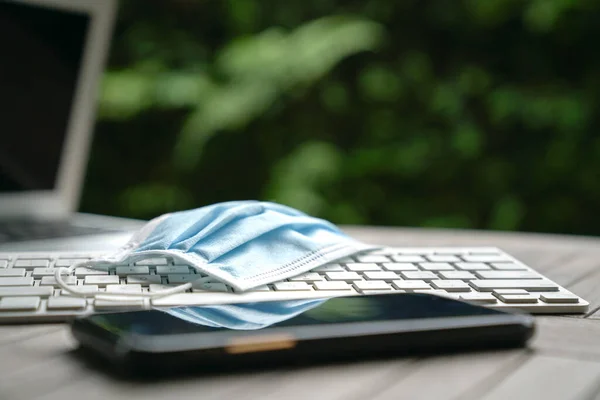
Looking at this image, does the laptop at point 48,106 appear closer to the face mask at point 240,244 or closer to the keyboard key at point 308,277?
the face mask at point 240,244

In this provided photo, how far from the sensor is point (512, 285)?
23.5 inches

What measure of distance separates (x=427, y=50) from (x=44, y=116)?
2.06 metres

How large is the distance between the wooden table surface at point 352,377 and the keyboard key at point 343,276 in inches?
6.5

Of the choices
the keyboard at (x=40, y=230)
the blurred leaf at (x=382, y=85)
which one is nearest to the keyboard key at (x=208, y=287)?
the keyboard at (x=40, y=230)

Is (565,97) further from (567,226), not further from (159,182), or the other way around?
(159,182)

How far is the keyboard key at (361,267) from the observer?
650mm

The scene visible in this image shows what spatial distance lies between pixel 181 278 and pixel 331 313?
181 millimetres

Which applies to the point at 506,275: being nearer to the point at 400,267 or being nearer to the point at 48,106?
the point at 400,267

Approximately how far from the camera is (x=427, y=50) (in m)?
2.89

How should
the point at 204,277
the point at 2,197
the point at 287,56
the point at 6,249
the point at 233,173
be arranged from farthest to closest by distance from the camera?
the point at 233,173 → the point at 287,56 → the point at 2,197 → the point at 6,249 → the point at 204,277

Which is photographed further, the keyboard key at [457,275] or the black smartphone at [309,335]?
the keyboard key at [457,275]

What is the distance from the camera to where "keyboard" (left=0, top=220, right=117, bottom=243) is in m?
0.91

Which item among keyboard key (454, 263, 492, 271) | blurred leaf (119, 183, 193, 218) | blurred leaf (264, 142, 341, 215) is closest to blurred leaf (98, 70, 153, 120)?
blurred leaf (119, 183, 193, 218)

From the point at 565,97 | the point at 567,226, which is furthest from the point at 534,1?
the point at 567,226
